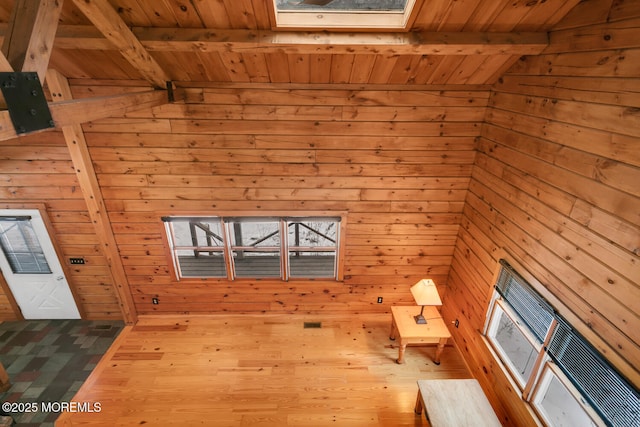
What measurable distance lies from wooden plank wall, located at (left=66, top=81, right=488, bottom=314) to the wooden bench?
1.45m

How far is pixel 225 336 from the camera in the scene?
Result: 12.6 ft

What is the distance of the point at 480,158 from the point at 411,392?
264cm

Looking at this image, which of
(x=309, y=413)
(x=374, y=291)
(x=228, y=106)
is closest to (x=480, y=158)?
(x=374, y=291)

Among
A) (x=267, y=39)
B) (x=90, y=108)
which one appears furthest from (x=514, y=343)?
(x=90, y=108)

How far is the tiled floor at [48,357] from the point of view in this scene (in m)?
3.14

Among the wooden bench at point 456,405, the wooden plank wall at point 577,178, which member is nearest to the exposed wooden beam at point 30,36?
the wooden plank wall at point 577,178

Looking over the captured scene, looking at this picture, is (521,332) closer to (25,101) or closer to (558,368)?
(558,368)

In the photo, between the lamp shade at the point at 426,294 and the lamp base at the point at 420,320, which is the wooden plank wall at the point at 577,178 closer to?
the lamp shade at the point at 426,294

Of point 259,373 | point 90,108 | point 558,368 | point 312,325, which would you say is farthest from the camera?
point 312,325

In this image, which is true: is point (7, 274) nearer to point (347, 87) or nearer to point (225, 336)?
point (225, 336)

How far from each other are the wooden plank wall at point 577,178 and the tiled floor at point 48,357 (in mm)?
4511

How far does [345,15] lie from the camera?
7.24 ft

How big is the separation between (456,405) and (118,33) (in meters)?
3.94

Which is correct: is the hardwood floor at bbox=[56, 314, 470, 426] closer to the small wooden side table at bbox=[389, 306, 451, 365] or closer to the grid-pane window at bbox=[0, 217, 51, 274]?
the small wooden side table at bbox=[389, 306, 451, 365]
